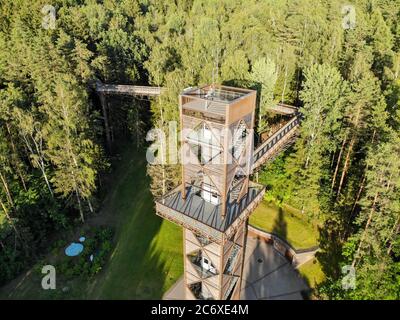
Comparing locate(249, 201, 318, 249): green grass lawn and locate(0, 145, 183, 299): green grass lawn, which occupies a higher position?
locate(249, 201, 318, 249): green grass lawn

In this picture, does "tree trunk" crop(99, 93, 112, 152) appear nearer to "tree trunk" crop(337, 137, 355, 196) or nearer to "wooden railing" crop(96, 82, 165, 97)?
"wooden railing" crop(96, 82, 165, 97)

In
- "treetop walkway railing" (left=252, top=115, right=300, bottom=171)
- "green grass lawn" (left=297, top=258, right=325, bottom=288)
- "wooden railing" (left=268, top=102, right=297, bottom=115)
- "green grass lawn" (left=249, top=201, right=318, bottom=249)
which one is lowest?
"green grass lawn" (left=297, top=258, right=325, bottom=288)

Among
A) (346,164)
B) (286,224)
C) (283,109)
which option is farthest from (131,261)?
(283,109)

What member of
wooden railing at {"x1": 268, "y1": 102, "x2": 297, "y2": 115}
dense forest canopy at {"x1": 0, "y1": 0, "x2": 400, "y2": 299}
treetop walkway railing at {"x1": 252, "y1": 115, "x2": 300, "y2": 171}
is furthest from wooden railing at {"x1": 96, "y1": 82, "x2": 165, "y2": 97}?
treetop walkway railing at {"x1": 252, "y1": 115, "x2": 300, "y2": 171}

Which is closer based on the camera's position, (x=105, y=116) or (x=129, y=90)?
(x=129, y=90)

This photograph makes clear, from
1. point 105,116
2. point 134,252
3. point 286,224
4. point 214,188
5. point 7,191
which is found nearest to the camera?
point 214,188

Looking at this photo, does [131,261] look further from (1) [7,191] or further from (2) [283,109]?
(2) [283,109]
